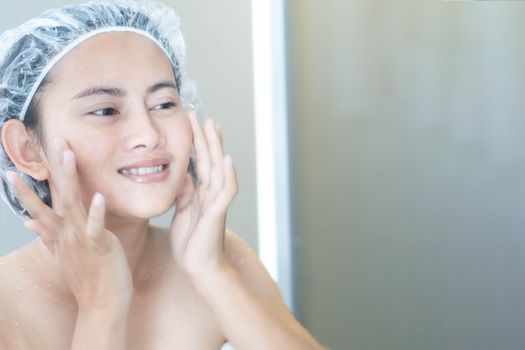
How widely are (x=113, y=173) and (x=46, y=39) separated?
23 centimetres

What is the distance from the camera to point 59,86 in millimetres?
1191

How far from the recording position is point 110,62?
120cm

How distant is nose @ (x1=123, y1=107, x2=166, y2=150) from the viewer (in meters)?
1.16

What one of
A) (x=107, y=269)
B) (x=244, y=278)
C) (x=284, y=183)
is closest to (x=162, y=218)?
(x=284, y=183)

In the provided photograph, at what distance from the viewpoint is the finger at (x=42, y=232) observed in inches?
40.6

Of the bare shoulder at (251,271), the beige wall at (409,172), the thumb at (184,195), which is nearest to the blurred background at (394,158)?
the beige wall at (409,172)

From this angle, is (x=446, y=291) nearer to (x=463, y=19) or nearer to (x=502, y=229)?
(x=502, y=229)

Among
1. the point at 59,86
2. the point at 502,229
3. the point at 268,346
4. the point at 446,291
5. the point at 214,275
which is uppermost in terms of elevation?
the point at 59,86

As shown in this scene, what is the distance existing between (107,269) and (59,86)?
0.30m

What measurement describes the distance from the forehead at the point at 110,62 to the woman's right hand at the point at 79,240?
0.14m

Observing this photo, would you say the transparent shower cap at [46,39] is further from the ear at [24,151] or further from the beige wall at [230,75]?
the beige wall at [230,75]

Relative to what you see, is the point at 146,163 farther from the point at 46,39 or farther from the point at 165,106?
the point at 46,39

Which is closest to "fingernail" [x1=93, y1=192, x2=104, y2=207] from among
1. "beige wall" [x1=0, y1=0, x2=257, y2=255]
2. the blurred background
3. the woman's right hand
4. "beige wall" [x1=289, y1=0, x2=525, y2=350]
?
the woman's right hand

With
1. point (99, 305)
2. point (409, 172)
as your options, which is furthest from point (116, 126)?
point (409, 172)
